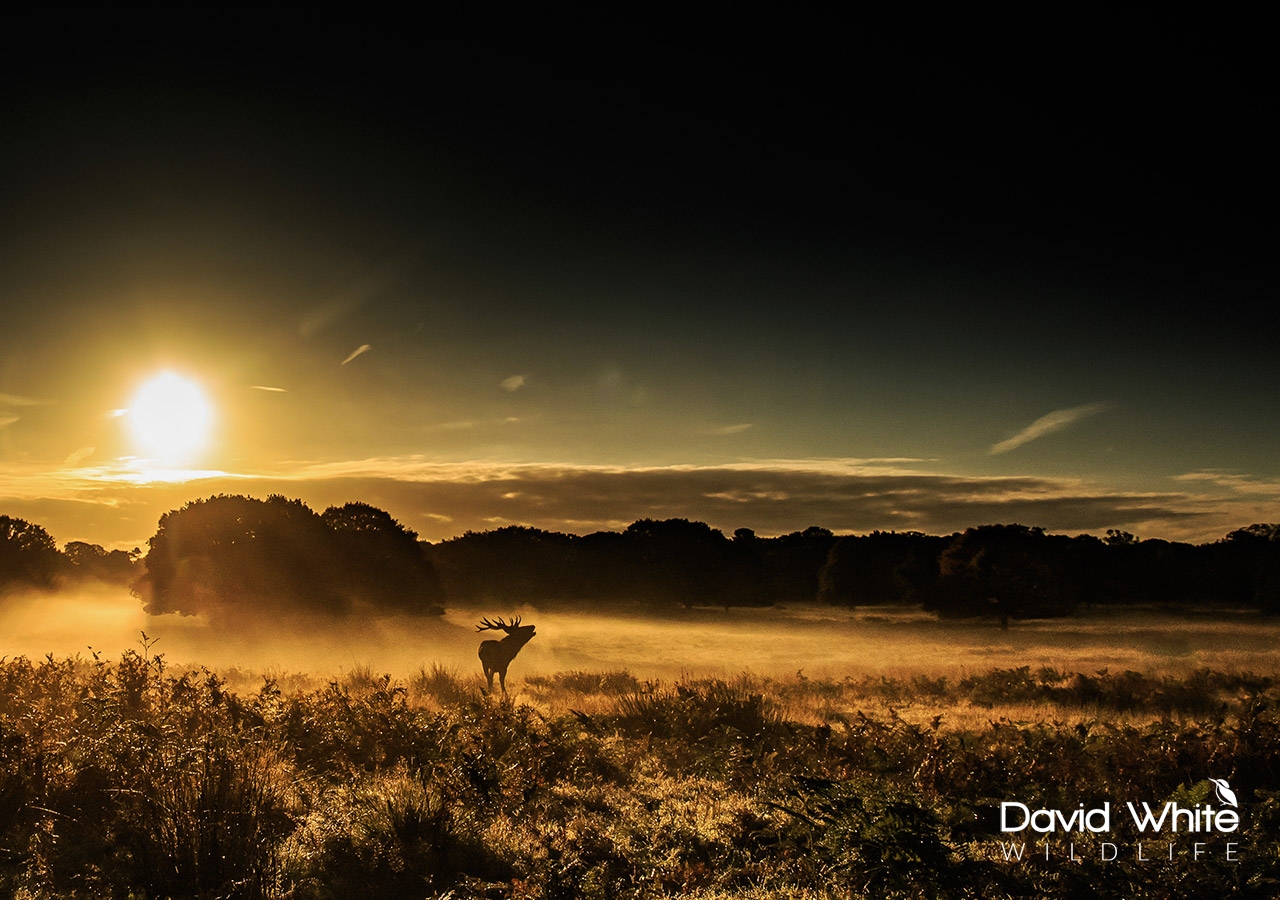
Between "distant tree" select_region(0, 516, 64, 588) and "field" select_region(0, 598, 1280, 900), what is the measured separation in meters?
46.3

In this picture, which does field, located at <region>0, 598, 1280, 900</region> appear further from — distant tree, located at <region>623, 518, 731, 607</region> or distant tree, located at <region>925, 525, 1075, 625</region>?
distant tree, located at <region>623, 518, 731, 607</region>

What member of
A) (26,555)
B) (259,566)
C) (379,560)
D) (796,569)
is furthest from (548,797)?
(796,569)

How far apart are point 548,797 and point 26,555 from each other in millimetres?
59628

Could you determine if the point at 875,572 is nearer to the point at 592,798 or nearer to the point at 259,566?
the point at 259,566

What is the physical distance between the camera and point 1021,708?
54.1 feet

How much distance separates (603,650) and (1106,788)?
87.8ft

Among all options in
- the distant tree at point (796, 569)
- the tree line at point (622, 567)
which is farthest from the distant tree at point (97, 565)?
the distant tree at point (796, 569)

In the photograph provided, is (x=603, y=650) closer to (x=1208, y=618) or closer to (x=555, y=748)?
(x=555, y=748)

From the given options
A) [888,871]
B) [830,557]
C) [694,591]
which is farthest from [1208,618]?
[888,871]

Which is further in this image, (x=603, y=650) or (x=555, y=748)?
(x=603, y=650)

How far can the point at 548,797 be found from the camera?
799 centimetres

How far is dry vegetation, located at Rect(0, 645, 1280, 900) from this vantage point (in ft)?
18.8

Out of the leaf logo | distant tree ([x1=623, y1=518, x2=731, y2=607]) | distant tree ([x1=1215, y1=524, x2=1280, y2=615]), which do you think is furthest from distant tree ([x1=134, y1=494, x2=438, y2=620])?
distant tree ([x1=1215, y1=524, x2=1280, y2=615])

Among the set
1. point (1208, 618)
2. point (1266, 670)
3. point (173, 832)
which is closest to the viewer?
point (173, 832)
